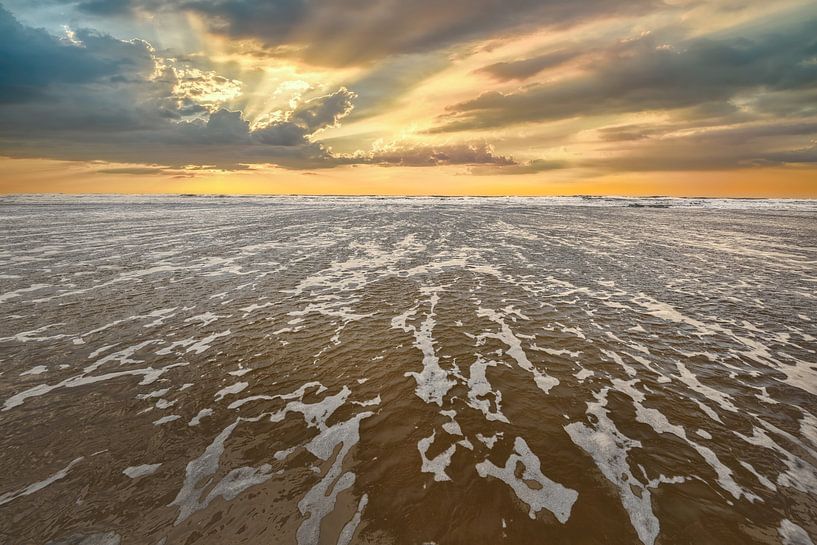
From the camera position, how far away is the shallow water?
4762 millimetres

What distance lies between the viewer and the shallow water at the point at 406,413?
4762mm

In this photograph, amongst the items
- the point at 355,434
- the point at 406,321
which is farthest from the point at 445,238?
the point at 355,434

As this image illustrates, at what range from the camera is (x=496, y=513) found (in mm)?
4820

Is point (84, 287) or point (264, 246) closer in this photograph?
point (84, 287)

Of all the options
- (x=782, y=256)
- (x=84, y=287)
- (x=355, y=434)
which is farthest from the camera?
(x=782, y=256)

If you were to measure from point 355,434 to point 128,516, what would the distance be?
10.7ft

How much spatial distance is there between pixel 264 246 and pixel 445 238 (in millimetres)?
14759

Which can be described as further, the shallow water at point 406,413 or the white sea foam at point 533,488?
the white sea foam at point 533,488

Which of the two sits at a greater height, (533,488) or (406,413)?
(533,488)

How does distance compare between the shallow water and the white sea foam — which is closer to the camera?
the shallow water

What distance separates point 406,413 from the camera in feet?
23.0

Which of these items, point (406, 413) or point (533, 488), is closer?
point (533, 488)

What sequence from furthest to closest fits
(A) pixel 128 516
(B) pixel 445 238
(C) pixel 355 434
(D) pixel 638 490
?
(B) pixel 445 238
(C) pixel 355 434
(D) pixel 638 490
(A) pixel 128 516

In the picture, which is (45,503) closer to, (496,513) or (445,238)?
(496,513)
